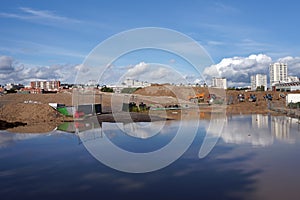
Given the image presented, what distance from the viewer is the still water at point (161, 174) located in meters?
5.86

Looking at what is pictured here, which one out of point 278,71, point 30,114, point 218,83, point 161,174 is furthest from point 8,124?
point 278,71

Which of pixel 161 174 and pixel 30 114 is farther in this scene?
pixel 30 114

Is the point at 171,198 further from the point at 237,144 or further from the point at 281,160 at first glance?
the point at 237,144

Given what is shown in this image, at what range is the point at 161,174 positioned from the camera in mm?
7203

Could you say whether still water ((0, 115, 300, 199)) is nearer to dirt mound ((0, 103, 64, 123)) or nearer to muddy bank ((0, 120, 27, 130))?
muddy bank ((0, 120, 27, 130))

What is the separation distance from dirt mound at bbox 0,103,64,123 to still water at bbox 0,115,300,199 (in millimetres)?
9515

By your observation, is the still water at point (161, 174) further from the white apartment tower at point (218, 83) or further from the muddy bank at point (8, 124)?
the white apartment tower at point (218, 83)

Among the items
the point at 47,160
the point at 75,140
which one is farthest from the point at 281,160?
the point at 75,140

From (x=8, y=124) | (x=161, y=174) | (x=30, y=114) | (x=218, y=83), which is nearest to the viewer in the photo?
(x=161, y=174)

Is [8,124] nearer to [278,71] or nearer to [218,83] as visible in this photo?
[218,83]

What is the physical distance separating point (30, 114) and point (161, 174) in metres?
17.0

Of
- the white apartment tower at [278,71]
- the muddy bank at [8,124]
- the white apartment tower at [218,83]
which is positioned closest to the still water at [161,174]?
the muddy bank at [8,124]

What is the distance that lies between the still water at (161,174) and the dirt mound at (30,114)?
31.2ft

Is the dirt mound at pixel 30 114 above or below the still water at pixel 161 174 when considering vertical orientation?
above
